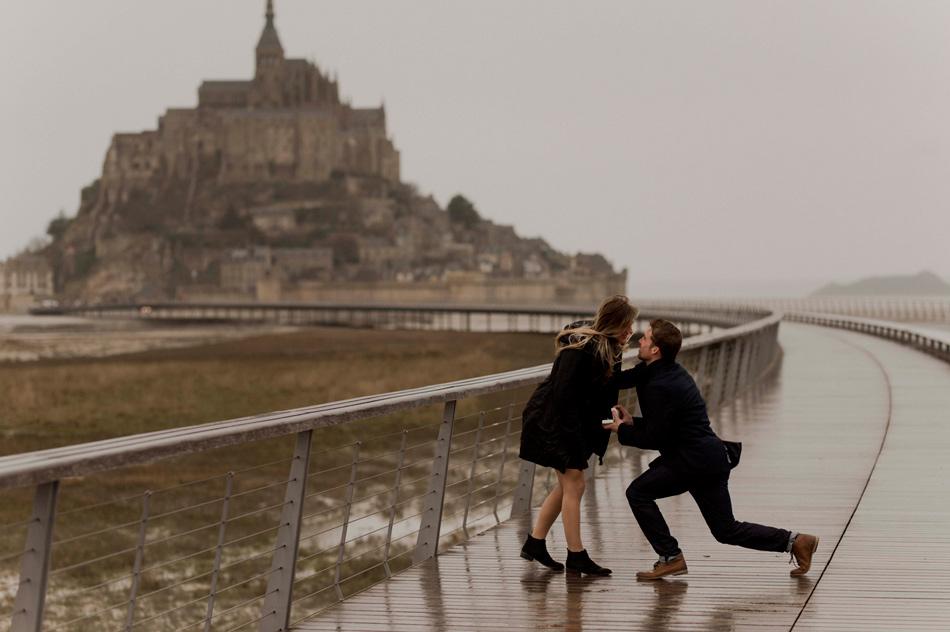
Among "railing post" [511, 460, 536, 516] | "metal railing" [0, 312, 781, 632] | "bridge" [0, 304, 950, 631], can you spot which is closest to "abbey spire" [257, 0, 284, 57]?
"metal railing" [0, 312, 781, 632]

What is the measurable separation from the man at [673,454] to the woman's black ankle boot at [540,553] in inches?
14.8

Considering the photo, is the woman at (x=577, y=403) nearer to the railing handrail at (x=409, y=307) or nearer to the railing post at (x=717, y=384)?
the railing post at (x=717, y=384)

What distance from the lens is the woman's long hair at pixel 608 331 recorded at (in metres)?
4.54

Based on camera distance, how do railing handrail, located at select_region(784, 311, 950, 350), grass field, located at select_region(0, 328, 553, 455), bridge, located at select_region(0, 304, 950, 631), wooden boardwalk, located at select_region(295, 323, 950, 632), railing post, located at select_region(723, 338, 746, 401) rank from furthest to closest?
grass field, located at select_region(0, 328, 553, 455)
railing handrail, located at select_region(784, 311, 950, 350)
railing post, located at select_region(723, 338, 746, 401)
wooden boardwalk, located at select_region(295, 323, 950, 632)
bridge, located at select_region(0, 304, 950, 631)

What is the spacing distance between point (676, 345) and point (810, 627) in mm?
1243

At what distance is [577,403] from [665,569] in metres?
0.85

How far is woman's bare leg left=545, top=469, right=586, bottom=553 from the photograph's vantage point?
4785 millimetres

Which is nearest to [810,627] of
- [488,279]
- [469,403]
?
[469,403]

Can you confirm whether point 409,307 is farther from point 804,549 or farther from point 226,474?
point 226,474

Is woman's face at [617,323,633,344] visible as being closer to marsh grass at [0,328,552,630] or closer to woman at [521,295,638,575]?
woman at [521,295,638,575]

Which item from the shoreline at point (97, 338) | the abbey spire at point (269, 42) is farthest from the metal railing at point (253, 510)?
the abbey spire at point (269, 42)

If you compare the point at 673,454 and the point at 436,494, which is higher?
the point at 673,454

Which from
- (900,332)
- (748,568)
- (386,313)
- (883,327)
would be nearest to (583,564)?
(748,568)

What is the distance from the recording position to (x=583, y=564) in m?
4.83
